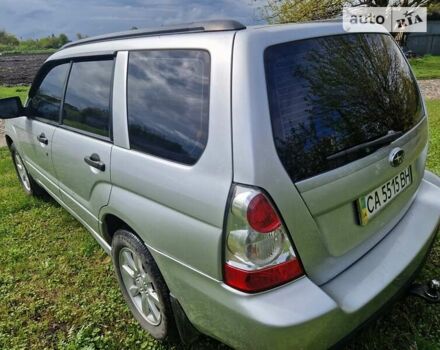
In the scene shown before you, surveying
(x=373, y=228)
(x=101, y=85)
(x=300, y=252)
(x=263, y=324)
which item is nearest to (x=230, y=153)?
(x=300, y=252)

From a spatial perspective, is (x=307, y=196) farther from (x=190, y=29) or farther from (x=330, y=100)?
(x=190, y=29)

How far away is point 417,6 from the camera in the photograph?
21.5m

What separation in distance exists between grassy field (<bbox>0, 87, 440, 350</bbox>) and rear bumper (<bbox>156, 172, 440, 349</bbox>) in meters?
0.46

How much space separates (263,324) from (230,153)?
2.26ft

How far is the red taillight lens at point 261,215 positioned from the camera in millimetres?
1533

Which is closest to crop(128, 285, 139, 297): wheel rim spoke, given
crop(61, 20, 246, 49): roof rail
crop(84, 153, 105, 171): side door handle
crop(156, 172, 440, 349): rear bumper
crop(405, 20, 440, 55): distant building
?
crop(156, 172, 440, 349): rear bumper

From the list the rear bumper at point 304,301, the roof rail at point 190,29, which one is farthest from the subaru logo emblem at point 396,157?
the roof rail at point 190,29

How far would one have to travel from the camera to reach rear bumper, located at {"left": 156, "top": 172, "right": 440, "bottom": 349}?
1.55m

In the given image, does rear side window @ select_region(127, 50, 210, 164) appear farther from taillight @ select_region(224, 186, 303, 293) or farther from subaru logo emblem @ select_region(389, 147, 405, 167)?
subaru logo emblem @ select_region(389, 147, 405, 167)

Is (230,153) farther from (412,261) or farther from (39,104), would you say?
(39,104)

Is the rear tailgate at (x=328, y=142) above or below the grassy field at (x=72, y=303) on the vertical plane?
above

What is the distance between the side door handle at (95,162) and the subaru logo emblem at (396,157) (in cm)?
162

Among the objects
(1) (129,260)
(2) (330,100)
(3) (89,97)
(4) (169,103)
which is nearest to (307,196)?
(2) (330,100)

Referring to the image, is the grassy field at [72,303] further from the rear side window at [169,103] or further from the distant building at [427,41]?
the distant building at [427,41]
